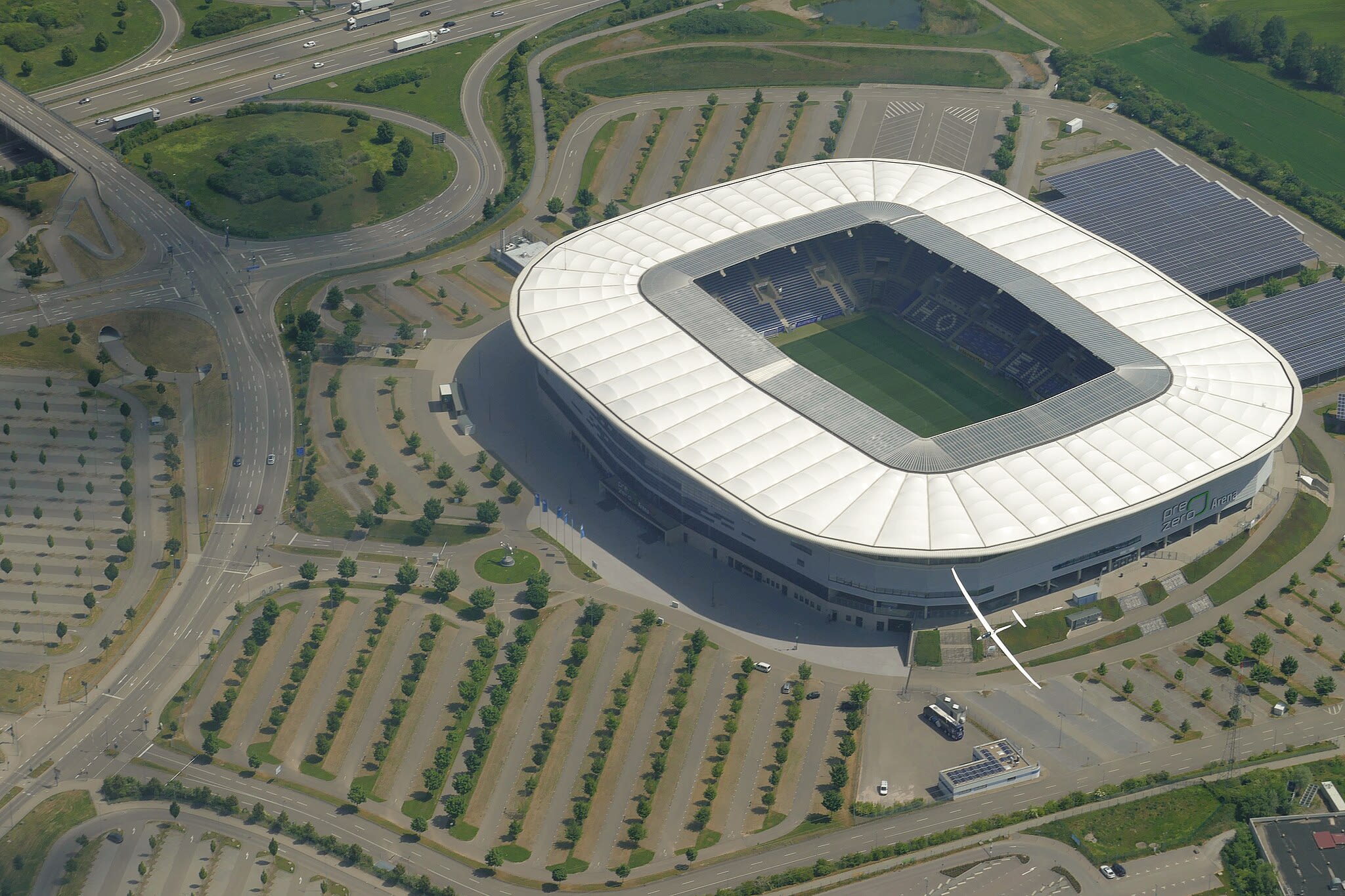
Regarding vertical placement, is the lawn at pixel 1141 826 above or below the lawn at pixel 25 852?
above

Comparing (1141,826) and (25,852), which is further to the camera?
(1141,826)

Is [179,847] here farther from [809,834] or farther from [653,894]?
[809,834]

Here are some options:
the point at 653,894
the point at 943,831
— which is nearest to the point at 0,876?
the point at 653,894

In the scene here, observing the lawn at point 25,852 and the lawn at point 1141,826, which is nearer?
the lawn at point 25,852

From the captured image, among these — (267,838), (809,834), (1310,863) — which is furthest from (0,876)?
(1310,863)

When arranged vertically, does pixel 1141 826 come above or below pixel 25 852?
above

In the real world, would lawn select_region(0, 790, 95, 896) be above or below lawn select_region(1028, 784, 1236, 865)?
below

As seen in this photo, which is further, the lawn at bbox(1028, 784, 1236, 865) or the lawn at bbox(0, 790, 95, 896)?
the lawn at bbox(1028, 784, 1236, 865)

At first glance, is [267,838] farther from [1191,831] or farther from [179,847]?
[1191,831]
